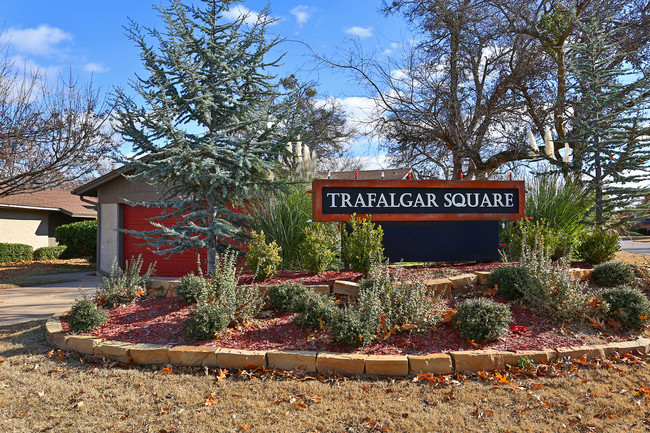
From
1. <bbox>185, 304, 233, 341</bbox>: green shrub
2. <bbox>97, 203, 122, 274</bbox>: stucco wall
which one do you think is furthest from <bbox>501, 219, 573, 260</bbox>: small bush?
<bbox>97, 203, 122, 274</bbox>: stucco wall

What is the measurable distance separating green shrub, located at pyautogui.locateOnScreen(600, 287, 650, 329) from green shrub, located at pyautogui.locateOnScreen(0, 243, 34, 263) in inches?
761

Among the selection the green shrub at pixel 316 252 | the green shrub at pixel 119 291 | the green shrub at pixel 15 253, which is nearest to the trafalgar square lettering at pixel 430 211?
the green shrub at pixel 316 252

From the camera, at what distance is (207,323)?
414cm

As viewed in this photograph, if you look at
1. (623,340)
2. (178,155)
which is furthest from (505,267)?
(178,155)

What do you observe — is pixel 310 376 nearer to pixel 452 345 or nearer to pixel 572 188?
pixel 452 345

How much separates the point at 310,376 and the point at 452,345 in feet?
4.44

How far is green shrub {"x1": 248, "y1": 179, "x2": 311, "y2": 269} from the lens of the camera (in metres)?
6.66

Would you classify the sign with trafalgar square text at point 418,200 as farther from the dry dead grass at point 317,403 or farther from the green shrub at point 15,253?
the green shrub at point 15,253

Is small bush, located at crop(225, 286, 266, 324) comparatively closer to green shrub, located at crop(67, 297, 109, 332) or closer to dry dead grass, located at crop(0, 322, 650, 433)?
dry dead grass, located at crop(0, 322, 650, 433)

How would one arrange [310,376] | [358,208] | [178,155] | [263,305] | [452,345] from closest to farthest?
[310,376] → [452,345] → [263,305] → [358,208] → [178,155]

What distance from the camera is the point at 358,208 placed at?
6.39 meters

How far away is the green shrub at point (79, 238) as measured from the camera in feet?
54.7

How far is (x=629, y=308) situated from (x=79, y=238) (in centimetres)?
1822

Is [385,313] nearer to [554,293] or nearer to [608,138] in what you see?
[554,293]
